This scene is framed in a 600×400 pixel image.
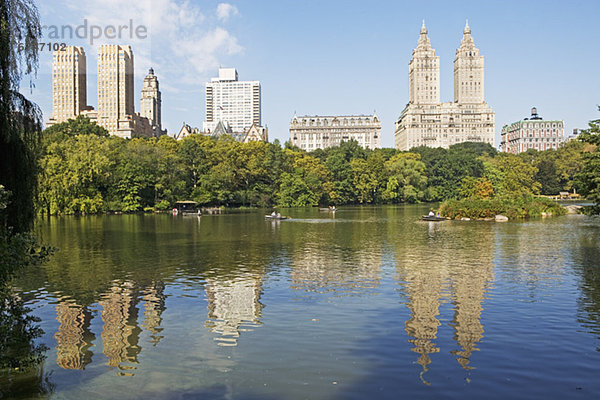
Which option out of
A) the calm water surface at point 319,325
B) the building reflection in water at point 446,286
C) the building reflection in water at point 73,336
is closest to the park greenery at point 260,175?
the building reflection in water at point 446,286

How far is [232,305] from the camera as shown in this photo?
53.6ft

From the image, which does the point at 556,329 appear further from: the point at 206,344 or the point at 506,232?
the point at 506,232

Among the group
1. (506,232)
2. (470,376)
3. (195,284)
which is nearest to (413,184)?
(506,232)

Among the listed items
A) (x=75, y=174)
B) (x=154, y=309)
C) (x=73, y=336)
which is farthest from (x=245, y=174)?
(x=73, y=336)

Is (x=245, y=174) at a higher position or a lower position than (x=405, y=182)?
higher

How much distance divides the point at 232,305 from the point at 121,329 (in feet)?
12.1

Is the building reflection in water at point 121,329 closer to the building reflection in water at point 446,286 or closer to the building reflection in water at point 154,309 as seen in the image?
the building reflection in water at point 154,309

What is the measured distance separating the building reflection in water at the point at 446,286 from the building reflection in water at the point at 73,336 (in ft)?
25.3

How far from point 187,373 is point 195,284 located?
9.24 metres

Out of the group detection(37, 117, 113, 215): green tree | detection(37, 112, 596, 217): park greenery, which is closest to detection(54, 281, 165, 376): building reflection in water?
detection(37, 112, 596, 217): park greenery

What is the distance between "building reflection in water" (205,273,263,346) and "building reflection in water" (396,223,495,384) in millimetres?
4556

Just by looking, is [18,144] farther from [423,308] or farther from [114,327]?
[423,308]

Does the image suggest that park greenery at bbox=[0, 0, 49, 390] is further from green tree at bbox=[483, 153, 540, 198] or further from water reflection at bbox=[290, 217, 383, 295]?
green tree at bbox=[483, 153, 540, 198]

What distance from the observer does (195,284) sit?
19.7 meters
